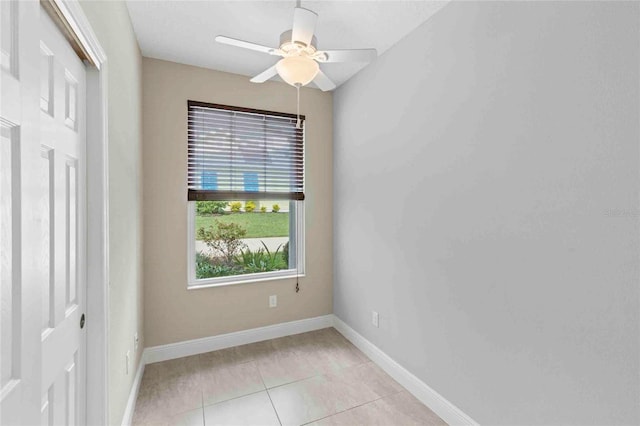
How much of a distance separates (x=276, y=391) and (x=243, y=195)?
173cm

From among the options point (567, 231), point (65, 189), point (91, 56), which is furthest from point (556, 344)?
point (91, 56)

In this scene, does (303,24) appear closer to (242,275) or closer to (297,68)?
(297,68)

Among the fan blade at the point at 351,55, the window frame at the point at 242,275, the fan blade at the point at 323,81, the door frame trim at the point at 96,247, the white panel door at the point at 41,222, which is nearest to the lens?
the white panel door at the point at 41,222

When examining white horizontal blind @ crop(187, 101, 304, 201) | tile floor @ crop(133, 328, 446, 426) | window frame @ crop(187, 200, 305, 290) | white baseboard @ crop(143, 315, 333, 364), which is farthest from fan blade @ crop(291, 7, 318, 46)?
white baseboard @ crop(143, 315, 333, 364)

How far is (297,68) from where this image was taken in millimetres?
1716

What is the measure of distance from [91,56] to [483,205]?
2.07m

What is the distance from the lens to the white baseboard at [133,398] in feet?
5.92

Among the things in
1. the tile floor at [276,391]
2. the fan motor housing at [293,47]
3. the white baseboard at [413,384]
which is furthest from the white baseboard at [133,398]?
the fan motor housing at [293,47]

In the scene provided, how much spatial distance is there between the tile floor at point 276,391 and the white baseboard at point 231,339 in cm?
7

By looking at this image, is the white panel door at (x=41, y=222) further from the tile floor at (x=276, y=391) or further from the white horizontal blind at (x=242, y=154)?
the white horizontal blind at (x=242, y=154)

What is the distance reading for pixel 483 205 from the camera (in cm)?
172

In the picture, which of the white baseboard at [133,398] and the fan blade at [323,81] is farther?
the fan blade at [323,81]

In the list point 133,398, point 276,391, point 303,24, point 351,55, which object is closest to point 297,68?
point 303,24

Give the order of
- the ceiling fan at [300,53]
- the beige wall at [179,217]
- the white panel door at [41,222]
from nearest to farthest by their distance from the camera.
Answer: the white panel door at [41,222], the ceiling fan at [300,53], the beige wall at [179,217]
